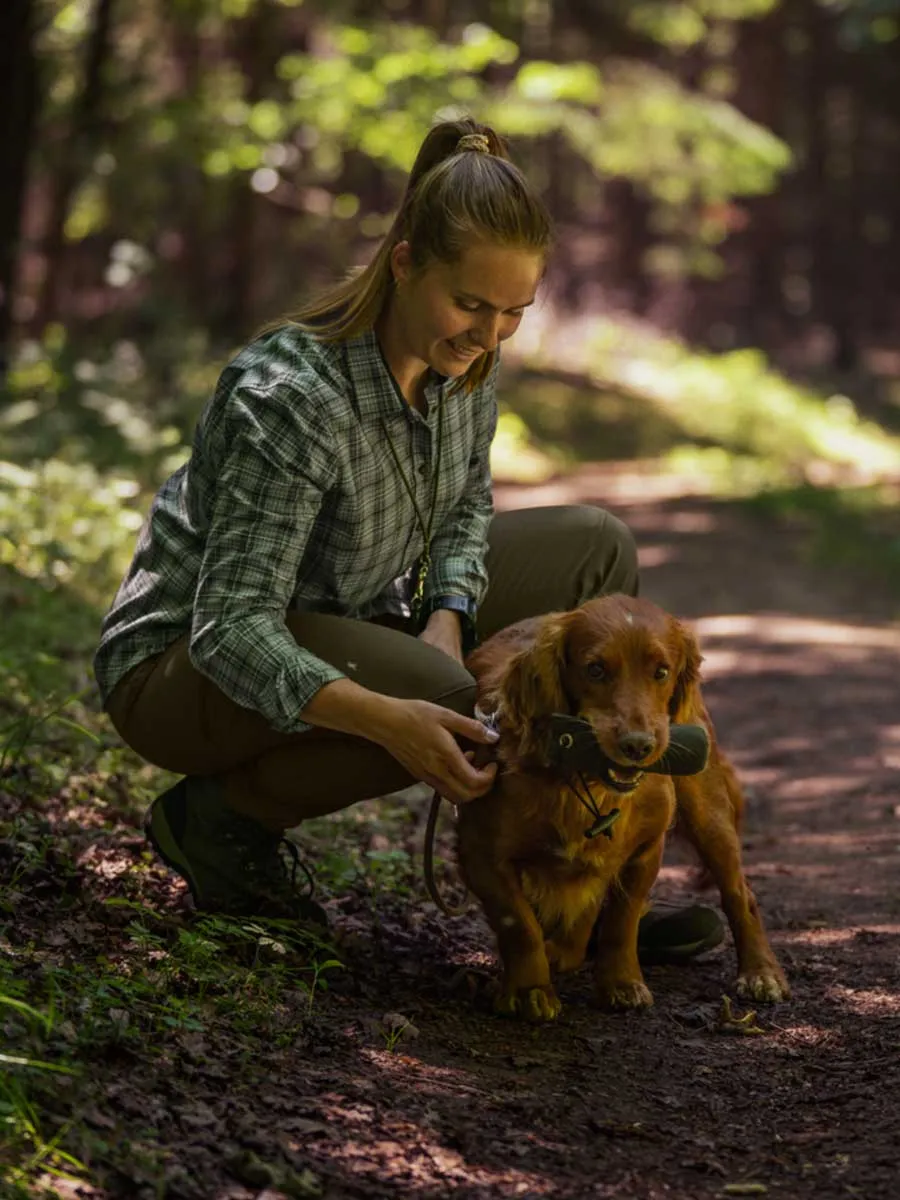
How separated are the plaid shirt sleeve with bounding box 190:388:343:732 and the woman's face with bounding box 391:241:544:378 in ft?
1.04

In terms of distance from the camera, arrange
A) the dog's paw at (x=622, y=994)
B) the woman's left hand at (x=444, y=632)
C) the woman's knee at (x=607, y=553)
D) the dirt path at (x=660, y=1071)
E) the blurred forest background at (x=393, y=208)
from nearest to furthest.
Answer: the dirt path at (x=660, y=1071), the dog's paw at (x=622, y=994), the woman's left hand at (x=444, y=632), the woman's knee at (x=607, y=553), the blurred forest background at (x=393, y=208)

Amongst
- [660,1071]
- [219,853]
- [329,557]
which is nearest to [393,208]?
[329,557]

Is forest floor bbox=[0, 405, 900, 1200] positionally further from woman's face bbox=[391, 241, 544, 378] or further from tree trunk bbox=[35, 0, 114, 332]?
tree trunk bbox=[35, 0, 114, 332]

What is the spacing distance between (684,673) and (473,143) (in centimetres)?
135

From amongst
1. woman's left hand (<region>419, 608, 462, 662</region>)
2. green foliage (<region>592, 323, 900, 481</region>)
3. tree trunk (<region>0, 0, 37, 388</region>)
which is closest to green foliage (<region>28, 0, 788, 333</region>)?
tree trunk (<region>0, 0, 37, 388</region>)

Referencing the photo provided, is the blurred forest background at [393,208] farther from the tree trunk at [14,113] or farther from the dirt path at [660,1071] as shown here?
the dirt path at [660,1071]

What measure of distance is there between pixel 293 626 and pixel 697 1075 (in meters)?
1.37

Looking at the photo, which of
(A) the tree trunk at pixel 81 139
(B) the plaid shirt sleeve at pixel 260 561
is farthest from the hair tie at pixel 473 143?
(A) the tree trunk at pixel 81 139

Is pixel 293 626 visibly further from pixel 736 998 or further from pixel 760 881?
pixel 760 881

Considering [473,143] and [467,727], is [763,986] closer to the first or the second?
[467,727]

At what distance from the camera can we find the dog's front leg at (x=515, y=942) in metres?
3.64

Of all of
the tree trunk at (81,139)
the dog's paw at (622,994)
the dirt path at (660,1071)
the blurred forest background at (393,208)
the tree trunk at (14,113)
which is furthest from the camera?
the tree trunk at (81,139)

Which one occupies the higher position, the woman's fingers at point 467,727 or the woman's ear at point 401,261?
the woman's ear at point 401,261

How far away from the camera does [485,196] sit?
3.42m
